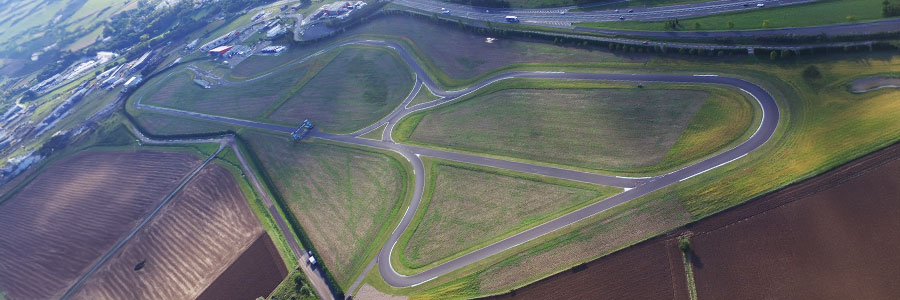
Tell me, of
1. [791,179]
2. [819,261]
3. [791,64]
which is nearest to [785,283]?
[819,261]

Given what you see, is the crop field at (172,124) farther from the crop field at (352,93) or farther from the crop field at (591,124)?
the crop field at (591,124)

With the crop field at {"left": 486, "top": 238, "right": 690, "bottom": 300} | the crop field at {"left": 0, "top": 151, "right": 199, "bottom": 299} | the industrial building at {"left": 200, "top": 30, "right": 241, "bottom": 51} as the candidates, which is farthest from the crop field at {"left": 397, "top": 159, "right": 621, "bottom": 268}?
the industrial building at {"left": 200, "top": 30, "right": 241, "bottom": 51}

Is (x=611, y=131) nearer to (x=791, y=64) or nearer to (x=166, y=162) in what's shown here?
(x=791, y=64)

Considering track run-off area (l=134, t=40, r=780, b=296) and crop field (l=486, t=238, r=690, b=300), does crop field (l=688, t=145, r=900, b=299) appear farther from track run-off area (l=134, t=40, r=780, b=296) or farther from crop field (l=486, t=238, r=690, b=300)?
track run-off area (l=134, t=40, r=780, b=296)

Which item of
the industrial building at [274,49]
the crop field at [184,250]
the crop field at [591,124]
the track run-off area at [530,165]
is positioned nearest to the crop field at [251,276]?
the crop field at [184,250]

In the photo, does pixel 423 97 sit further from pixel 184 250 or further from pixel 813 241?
pixel 813 241
